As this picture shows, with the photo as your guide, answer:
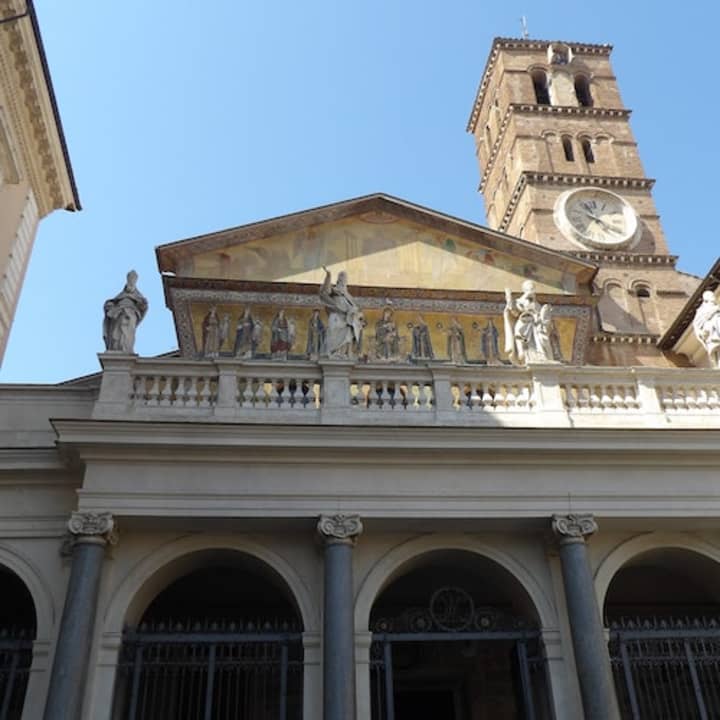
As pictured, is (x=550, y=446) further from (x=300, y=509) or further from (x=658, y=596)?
(x=658, y=596)

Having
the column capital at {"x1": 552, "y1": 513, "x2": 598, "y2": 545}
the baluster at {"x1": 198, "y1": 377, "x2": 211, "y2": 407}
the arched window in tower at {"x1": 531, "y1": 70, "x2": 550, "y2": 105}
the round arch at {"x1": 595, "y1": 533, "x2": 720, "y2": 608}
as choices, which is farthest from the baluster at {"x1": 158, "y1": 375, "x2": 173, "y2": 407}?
the arched window in tower at {"x1": 531, "y1": 70, "x2": 550, "y2": 105}

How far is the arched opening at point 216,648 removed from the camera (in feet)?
31.2

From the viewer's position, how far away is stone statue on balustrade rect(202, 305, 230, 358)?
49.1ft

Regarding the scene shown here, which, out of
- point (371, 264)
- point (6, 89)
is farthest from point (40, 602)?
point (371, 264)

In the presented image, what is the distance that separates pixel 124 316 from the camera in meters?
11.2

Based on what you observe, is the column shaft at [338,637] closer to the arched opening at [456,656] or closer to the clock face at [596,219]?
the arched opening at [456,656]

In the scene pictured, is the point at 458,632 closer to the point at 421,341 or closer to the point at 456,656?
the point at 456,656

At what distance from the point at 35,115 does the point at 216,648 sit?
10.00 meters

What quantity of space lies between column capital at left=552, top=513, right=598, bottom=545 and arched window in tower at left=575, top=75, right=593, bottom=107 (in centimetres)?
2532

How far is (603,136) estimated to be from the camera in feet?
96.4

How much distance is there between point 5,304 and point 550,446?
10.0 metres

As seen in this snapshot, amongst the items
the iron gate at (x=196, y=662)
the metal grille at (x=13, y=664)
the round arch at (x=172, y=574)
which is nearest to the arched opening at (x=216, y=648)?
the iron gate at (x=196, y=662)

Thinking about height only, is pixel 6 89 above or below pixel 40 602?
above

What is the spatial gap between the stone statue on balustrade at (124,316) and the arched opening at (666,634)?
7.42 m
